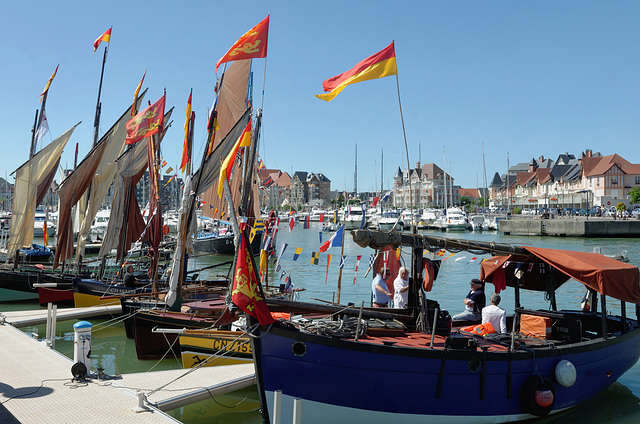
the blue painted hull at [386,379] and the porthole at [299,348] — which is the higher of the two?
the porthole at [299,348]

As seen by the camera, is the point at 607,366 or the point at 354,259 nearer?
the point at 607,366

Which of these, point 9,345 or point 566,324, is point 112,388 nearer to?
point 9,345

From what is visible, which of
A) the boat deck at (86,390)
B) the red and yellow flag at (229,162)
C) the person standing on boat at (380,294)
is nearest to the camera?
the boat deck at (86,390)

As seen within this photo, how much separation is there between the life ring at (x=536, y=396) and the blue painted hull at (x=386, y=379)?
0.56 feet

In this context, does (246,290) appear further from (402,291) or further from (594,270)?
(594,270)

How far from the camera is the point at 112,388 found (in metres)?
10.0

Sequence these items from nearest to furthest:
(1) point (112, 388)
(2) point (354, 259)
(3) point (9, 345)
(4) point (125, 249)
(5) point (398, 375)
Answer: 1. (5) point (398, 375)
2. (1) point (112, 388)
3. (3) point (9, 345)
4. (4) point (125, 249)
5. (2) point (354, 259)

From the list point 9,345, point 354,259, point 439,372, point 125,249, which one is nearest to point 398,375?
point 439,372

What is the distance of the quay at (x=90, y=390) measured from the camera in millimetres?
8648

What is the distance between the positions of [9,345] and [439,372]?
1088 centimetres

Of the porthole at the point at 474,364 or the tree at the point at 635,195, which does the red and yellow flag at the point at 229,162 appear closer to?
the porthole at the point at 474,364

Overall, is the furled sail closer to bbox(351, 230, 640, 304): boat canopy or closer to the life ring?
bbox(351, 230, 640, 304): boat canopy

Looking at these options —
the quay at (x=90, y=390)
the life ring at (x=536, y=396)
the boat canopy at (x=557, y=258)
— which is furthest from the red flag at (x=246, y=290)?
the life ring at (x=536, y=396)

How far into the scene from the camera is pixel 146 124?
19938 millimetres
